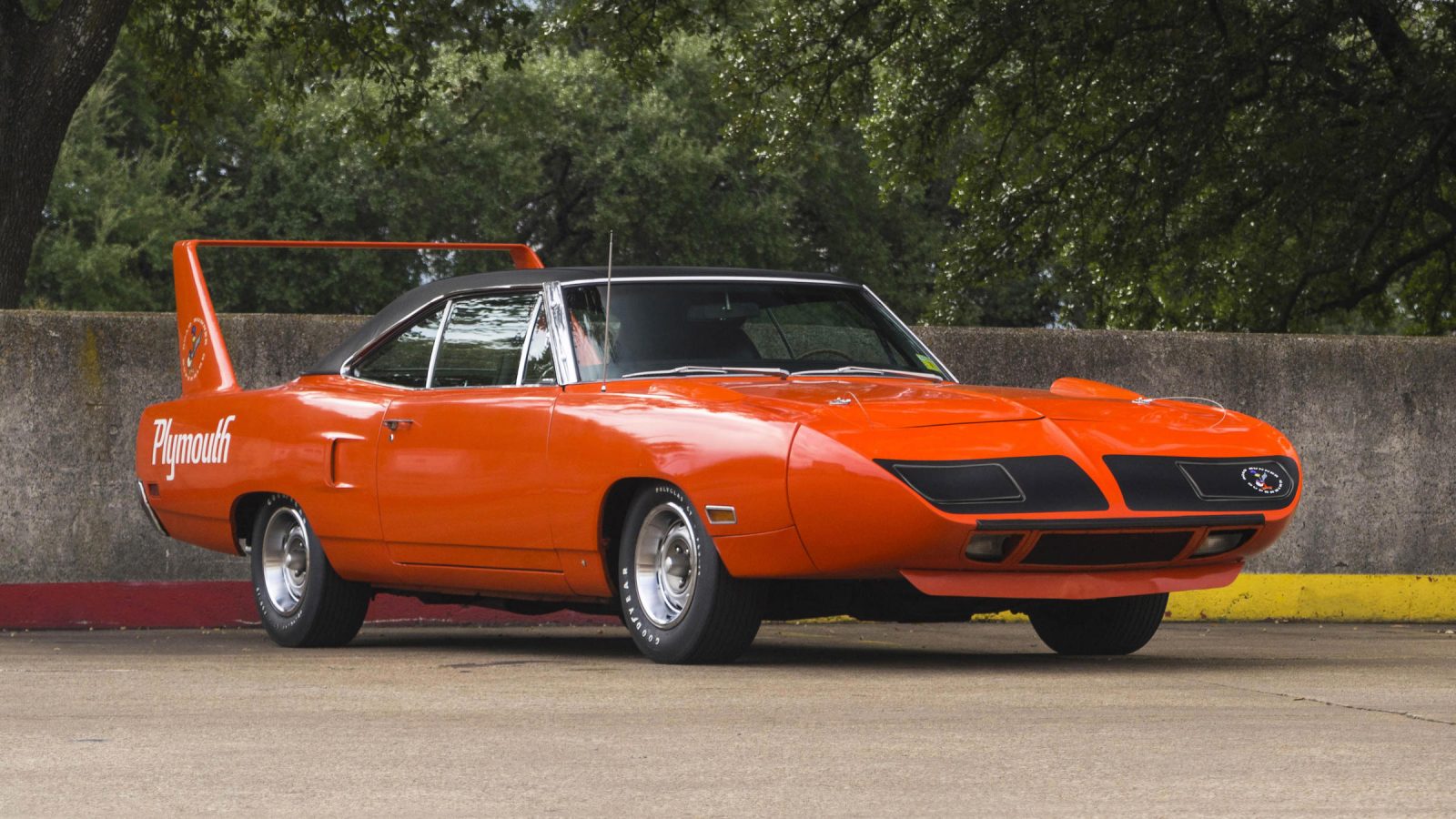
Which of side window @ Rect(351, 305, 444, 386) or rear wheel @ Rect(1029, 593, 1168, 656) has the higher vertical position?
side window @ Rect(351, 305, 444, 386)

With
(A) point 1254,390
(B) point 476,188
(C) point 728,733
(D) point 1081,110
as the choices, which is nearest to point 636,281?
(C) point 728,733

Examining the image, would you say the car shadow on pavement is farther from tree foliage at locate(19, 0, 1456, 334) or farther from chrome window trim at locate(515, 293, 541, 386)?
tree foliage at locate(19, 0, 1456, 334)

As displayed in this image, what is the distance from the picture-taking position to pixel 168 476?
9203 millimetres

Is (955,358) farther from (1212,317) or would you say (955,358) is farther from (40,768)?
(1212,317)

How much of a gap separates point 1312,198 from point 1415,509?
1016 cm

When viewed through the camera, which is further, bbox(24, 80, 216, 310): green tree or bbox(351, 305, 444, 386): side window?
bbox(24, 80, 216, 310): green tree

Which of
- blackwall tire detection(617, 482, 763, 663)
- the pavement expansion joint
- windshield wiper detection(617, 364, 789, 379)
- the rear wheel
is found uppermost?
windshield wiper detection(617, 364, 789, 379)

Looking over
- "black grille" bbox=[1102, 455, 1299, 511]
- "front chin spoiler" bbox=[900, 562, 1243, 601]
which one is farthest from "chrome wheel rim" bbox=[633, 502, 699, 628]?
"black grille" bbox=[1102, 455, 1299, 511]

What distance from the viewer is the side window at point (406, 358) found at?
27.4ft

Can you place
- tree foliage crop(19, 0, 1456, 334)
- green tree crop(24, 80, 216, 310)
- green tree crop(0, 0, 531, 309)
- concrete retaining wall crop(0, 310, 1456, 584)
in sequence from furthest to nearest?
green tree crop(24, 80, 216, 310), tree foliage crop(19, 0, 1456, 334), green tree crop(0, 0, 531, 309), concrete retaining wall crop(0, 310, 1456, 584)

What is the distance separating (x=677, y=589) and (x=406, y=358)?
2.00 metres

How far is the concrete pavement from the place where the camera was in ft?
14.0

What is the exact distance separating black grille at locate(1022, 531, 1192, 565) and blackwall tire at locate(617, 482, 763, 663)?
0.98 metres

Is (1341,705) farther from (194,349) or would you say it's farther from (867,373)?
(194,349)
